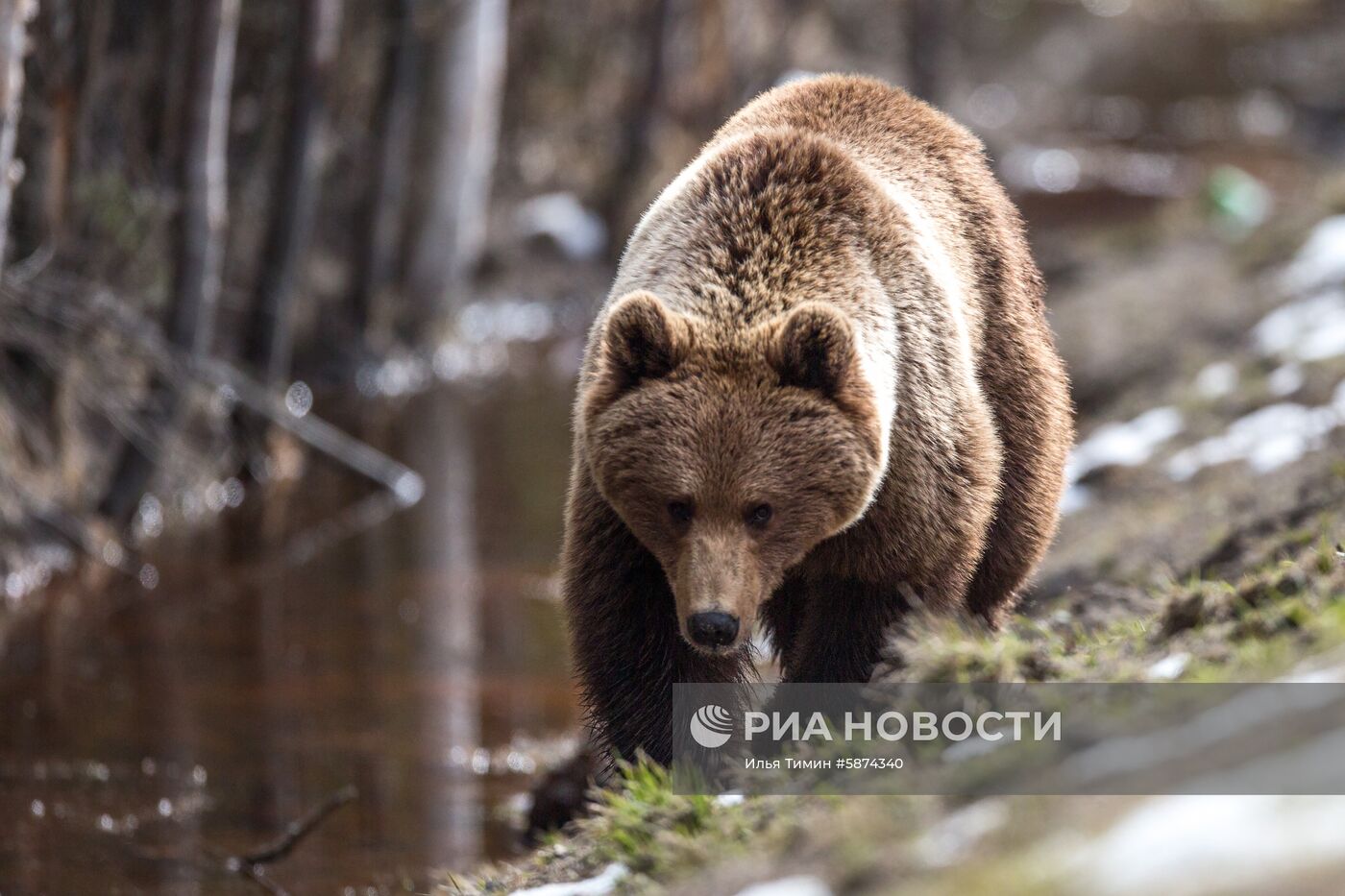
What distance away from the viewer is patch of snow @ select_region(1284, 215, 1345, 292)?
1255 cm

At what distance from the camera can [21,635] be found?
1012 cm

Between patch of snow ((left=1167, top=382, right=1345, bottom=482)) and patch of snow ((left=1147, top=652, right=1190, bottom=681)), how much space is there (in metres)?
5.34

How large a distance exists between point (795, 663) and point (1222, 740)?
71.2 inches

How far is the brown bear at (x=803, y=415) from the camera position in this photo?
171 inches

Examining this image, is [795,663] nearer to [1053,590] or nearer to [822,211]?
[822,211]

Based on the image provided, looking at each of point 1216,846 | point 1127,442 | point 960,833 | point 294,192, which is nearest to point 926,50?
point 294,192

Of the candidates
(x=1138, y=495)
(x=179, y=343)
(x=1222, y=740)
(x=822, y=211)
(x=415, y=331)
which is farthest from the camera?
(x=415, y=331)

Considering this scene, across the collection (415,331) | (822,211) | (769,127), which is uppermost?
(415,331)

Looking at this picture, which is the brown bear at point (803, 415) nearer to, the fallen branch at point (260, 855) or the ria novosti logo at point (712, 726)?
the ria novosti logo at point (712, 726)

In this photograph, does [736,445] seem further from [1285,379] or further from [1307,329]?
[1307,329]

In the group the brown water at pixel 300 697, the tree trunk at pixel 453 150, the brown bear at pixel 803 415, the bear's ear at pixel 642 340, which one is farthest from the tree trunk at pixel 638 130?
the bear's ear at pixel 642 340

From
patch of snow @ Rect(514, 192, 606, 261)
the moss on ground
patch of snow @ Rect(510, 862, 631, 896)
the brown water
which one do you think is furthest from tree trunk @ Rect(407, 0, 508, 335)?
patch of snow @ Rect(510, 862, 631, 896)

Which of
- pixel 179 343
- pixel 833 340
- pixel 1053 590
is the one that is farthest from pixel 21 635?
pixel 833 340

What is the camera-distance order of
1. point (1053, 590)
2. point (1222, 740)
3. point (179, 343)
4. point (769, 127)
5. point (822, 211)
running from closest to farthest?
point (1222, 740) < point (822, 211) < point (769, 127) < point (1053, 590) < point (179, 343)
